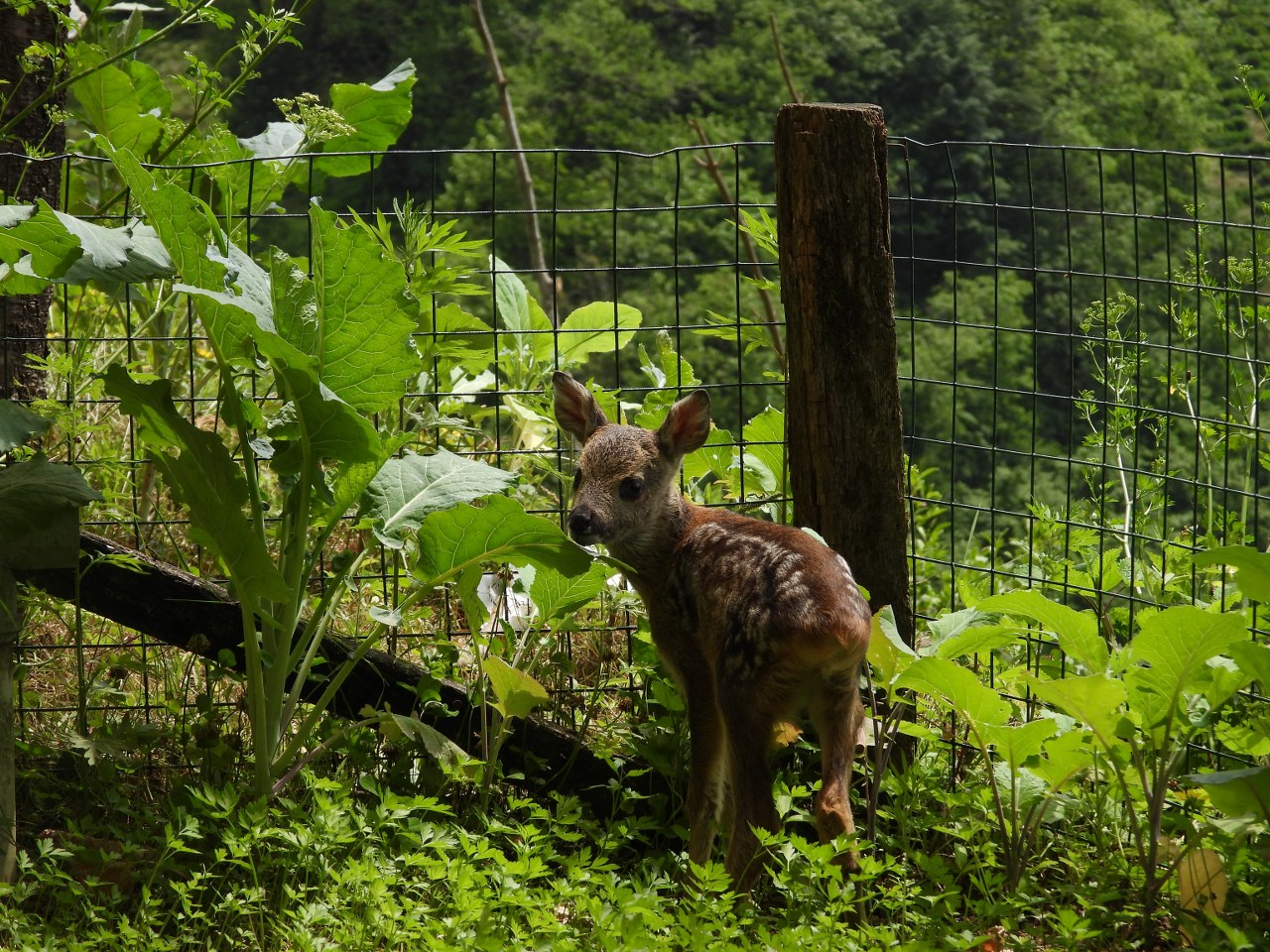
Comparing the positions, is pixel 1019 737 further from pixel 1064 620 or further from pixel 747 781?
pixel 747 781

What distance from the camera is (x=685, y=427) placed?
4523 mm

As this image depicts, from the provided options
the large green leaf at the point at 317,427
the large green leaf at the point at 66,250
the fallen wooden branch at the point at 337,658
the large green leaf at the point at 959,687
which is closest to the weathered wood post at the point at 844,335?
the large green leaf at the point at 959,687

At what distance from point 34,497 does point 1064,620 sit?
2825 mm

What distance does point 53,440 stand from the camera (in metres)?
5.31

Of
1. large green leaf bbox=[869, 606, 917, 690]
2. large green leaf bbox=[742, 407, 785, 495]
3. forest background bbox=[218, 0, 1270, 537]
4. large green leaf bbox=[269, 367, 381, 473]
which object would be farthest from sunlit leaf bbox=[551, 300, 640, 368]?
forest background bbox=[218, 0, 1270, 537]

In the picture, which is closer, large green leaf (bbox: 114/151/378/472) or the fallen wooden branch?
large green leaf (bbox: 114/151/378/472)

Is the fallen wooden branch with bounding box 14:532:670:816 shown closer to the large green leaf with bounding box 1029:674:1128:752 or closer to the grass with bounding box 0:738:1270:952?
the grass with bounding box 0:738:1270:952

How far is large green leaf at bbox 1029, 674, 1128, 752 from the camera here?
11.8ft

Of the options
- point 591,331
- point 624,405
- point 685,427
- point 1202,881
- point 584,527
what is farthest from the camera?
point 624,405

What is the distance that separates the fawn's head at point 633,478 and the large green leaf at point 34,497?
4.70ft

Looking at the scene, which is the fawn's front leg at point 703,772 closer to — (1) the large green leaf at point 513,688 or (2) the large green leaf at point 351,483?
(1) the large green leaf at point 513,688

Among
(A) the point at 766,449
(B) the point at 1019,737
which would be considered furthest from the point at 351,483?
(B) the point at 1019,737

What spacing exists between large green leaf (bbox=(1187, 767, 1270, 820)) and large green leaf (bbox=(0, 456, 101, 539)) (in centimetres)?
302

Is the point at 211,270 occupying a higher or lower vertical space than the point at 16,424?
higher
